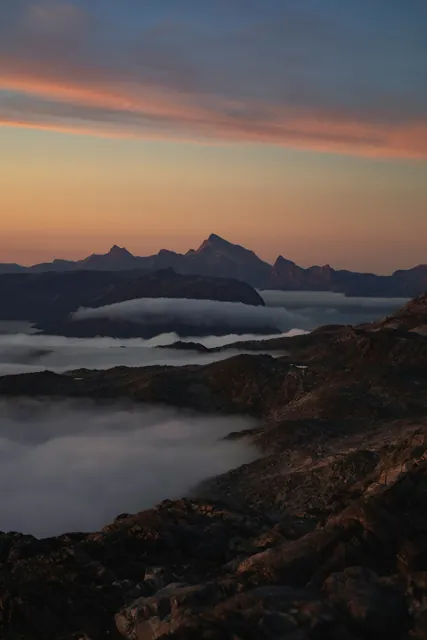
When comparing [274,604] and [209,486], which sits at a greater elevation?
[274,604]

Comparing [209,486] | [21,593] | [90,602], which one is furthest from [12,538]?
[209,486]

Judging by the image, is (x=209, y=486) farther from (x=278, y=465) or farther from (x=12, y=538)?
(x=12, y=538)

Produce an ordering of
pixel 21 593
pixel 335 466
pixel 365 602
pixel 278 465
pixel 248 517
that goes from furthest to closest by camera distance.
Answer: pixel 278 465 → pixel 335 466 → pixel 248 517 → pixel 21 593 → pixel 365 602

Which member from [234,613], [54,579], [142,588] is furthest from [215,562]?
[234,613]

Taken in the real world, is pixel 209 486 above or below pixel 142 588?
below

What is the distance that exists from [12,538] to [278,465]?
402 ft

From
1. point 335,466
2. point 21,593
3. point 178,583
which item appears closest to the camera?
point 178,583

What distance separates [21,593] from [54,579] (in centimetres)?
267

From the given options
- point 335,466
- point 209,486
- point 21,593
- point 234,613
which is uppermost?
point 234,613

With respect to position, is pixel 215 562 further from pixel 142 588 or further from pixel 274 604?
pixel 274 604

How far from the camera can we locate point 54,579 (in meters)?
55.2

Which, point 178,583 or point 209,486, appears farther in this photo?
point 209,486


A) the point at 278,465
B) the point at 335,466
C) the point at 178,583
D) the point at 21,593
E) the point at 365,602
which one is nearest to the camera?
the point at 365,602

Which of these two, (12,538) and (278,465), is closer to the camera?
(12,538)
